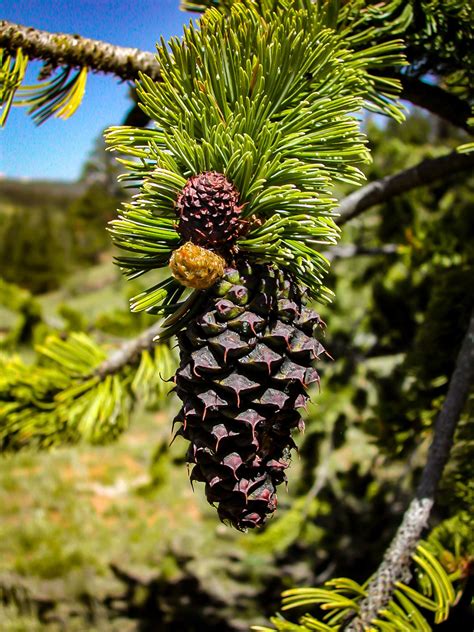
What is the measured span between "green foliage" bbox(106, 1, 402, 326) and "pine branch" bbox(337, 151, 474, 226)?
41 centimetres

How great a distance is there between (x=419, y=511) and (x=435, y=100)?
645 millimetres

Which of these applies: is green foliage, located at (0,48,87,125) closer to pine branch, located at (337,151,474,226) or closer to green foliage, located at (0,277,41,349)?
pine branch, located at (337,151,474,226)

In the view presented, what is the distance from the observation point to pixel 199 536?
3.43 meters

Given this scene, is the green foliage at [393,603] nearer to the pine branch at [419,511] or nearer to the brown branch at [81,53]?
the pine branch at [419,511]

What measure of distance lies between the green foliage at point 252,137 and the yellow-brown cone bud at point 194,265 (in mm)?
50

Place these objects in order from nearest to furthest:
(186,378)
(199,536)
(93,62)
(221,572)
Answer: (186,378) < (93,62) < (221,572) < (199,536)

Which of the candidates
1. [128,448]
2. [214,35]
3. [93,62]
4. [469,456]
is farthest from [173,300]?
[128,448]

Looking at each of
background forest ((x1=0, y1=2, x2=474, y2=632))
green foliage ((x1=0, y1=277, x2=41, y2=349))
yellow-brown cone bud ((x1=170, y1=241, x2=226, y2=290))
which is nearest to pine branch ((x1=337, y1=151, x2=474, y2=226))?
background forest ((x1=0, y1=2, x2=474, y2=632))

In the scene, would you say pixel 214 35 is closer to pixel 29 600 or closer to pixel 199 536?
pixel 29 600

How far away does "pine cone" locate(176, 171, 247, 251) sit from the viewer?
1.81 ft

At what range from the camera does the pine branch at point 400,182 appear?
1034mm

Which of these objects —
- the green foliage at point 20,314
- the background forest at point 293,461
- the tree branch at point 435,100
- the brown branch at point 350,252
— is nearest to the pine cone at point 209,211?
the background forest at point 293,461

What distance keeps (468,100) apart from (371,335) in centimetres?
135

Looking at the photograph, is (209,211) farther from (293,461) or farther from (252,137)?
(293,461)
